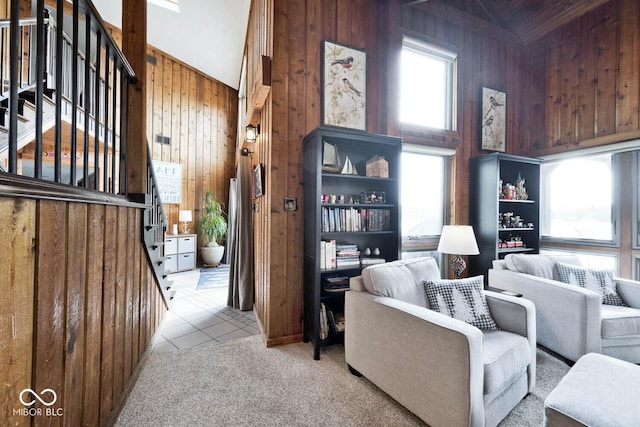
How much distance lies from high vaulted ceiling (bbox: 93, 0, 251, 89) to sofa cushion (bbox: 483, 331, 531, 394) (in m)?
5.17

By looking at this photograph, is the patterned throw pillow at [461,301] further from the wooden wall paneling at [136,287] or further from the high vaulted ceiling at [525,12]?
the high vaulted ceiling at [525,12]

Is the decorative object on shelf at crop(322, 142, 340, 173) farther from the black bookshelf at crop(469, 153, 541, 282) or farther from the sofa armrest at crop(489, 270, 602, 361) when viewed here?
the black bookshelf at crop(469, 153, 541, 282)

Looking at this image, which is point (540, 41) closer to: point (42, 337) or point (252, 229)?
point (252, 229)

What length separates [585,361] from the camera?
1.47 m

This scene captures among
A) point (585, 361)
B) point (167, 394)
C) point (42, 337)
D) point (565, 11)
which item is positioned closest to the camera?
point (42, 337)

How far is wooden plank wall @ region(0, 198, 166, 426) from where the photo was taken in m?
0.88

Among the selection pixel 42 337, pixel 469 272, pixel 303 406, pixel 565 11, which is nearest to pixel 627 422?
pixel 303 406

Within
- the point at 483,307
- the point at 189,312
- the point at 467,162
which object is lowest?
the point at 189,312

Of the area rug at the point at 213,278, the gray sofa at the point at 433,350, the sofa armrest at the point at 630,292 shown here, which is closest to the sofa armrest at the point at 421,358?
the gray sofa at the point at 433,350

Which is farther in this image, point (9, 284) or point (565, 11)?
point (565, 11)

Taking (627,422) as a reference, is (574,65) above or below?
above

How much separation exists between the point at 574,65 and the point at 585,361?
13.7 ft

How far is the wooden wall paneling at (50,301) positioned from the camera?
990mm

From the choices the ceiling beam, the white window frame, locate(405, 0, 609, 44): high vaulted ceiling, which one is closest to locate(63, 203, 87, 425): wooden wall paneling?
the white window frame
